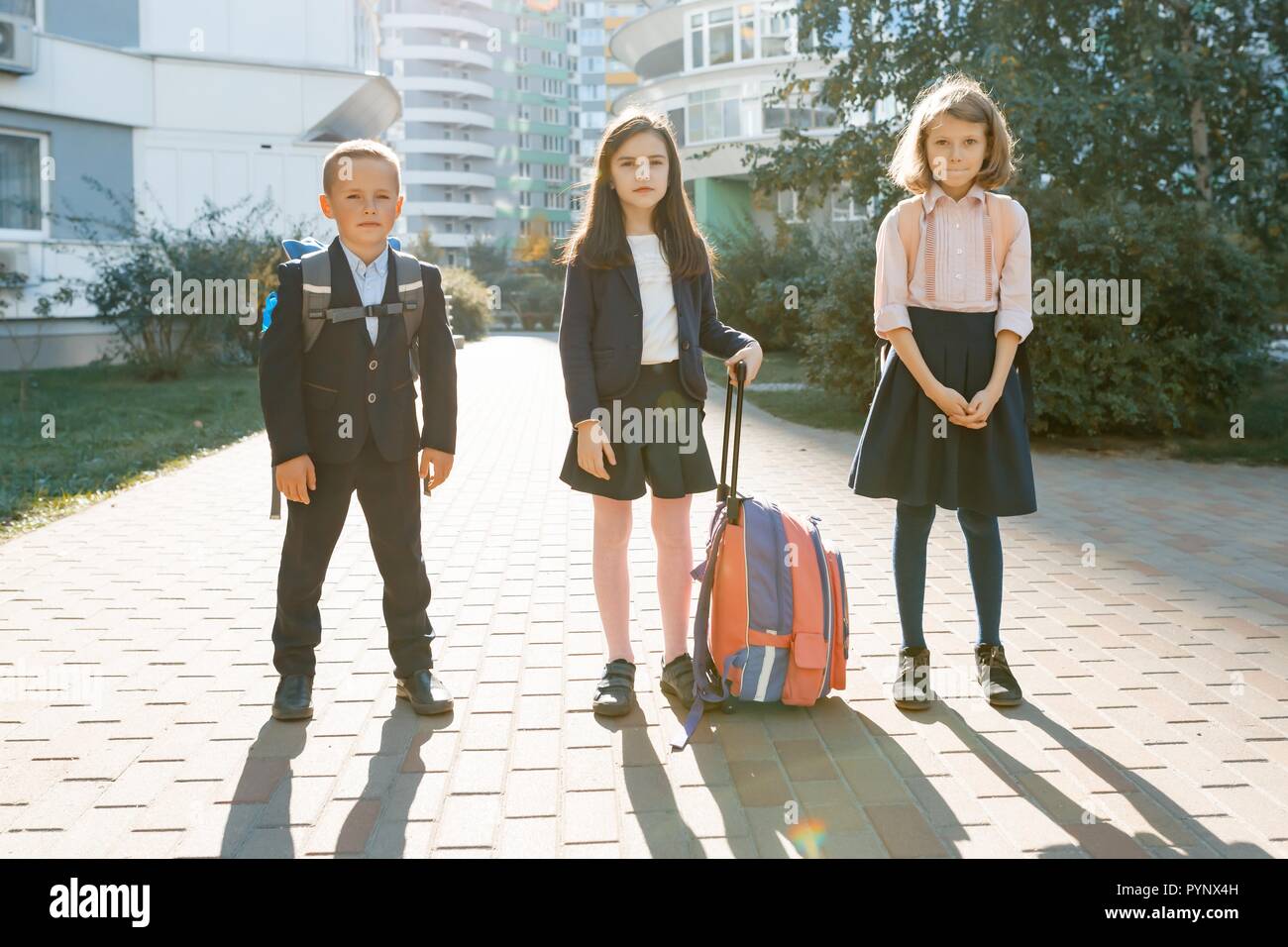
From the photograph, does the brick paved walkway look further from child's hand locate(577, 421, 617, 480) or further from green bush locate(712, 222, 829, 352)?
green bush locate(712, 222, 829, 352)

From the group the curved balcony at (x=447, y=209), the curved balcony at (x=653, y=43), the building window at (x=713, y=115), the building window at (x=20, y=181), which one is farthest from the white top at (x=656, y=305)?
the curved balcony at (x=447, y=209)

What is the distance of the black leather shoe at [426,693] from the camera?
155 inches

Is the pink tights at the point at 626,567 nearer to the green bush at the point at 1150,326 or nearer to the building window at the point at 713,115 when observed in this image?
the green bush at the point at 1150,326

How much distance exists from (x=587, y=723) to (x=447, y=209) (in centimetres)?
9816

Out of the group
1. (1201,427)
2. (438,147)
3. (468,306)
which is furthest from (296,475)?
(438,147)

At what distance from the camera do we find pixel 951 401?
383cm

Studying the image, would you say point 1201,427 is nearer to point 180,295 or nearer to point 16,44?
point 180,295

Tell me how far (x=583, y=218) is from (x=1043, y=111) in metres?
9.30

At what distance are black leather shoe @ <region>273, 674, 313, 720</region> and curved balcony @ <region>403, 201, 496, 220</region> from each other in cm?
9702

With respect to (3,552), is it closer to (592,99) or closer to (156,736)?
(156,736)

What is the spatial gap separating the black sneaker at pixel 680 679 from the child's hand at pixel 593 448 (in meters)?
0.73

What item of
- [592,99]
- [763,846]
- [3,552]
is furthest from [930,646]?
[592,99]

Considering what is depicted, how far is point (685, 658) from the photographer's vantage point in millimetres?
4090

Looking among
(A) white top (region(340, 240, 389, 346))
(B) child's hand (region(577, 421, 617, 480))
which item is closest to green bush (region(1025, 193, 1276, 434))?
(B) child's hand (region(577, 421, 617, 480))
